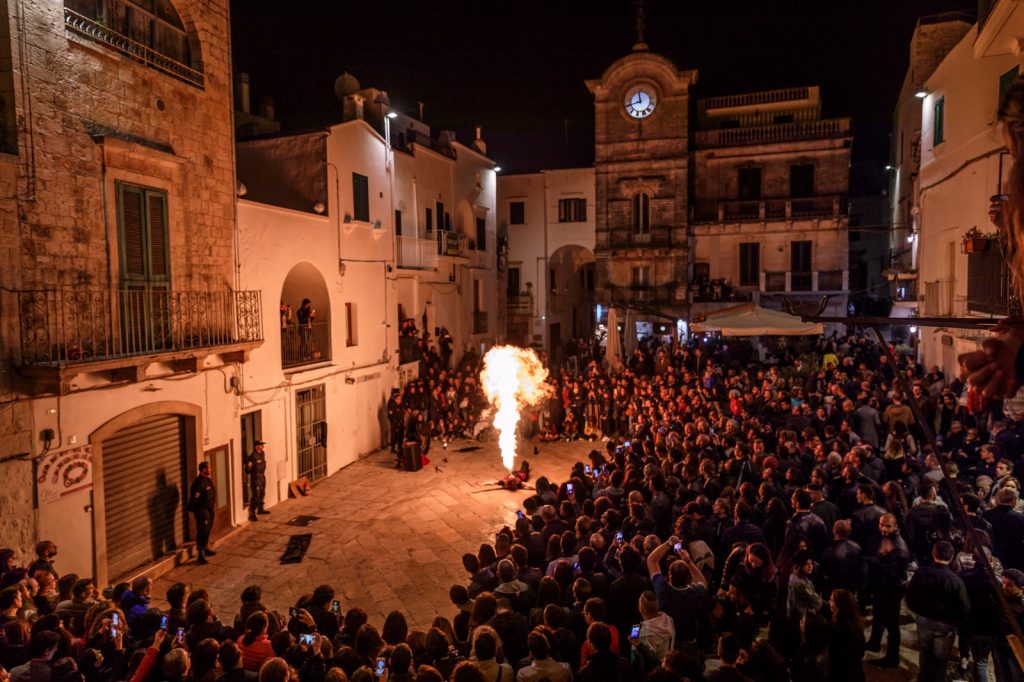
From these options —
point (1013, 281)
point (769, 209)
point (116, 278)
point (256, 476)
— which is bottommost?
point (256, 476)

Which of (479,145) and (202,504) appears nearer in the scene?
(202,504)

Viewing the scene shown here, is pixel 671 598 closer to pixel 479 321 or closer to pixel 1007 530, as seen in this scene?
pixel 1007 530

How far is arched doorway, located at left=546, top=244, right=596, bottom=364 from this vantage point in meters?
37.6

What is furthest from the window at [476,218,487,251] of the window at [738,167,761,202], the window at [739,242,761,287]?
the window at [738,167,761,202]

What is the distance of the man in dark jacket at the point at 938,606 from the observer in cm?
622

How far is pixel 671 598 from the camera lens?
630cm

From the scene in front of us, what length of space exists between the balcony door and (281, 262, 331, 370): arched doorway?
4317 mm

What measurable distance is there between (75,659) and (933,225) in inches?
863

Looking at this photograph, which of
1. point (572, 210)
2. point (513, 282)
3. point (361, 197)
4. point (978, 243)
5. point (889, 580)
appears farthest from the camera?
point (513, 282)

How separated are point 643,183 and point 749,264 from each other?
650cm

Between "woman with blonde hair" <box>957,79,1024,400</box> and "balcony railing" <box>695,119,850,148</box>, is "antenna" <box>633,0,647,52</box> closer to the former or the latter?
"balcony railing" <box>695,119,850,148</box>

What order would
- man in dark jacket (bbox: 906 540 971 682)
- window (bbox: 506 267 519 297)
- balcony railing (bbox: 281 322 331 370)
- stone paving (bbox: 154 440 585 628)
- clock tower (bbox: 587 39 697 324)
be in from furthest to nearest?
window (bbox: 506 267 519 297), clock tower (bbox: 587 39 697 324), balcony railing (bbox: 281 322 331 370), stone paving (bbox: 154 440 585 628), man in dark jacket (bbox: 906 540 971 682)

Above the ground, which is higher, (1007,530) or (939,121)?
(939,121)

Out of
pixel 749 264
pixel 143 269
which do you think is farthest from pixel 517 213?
pixel 143 269
